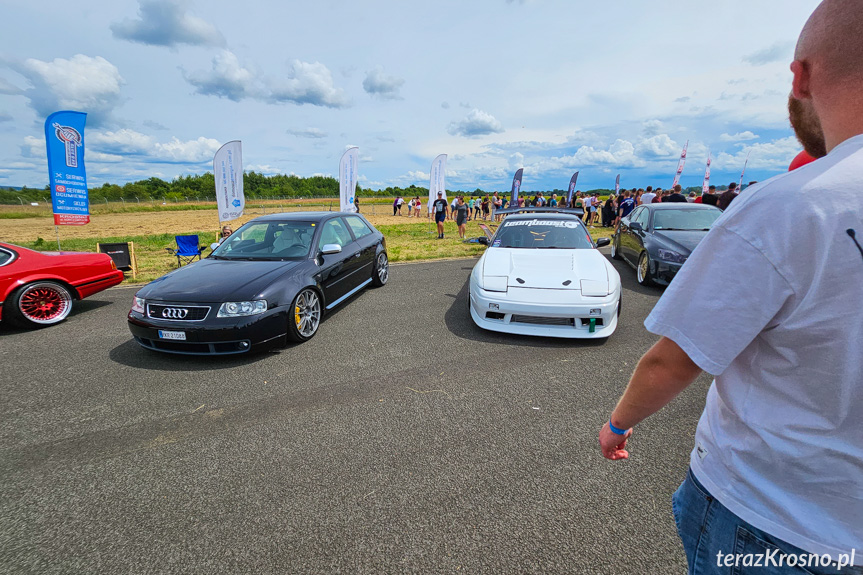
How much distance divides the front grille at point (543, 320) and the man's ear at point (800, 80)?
3615 mm

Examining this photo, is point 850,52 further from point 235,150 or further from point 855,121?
point 235,150

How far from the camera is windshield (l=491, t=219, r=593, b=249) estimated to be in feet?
18.7

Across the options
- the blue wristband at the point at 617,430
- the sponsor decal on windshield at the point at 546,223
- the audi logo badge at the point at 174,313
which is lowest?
the audi logo badge at the point at 174,313

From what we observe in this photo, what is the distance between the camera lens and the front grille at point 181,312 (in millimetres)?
3959

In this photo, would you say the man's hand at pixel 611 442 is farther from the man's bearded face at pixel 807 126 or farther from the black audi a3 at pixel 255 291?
the black audi a3 at pixel 255 291

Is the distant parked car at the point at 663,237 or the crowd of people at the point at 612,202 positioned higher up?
the crowd of people at the point at 612,202

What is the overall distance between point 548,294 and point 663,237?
3.62 meters

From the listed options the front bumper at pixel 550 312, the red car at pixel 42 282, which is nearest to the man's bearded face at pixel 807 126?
the front bumper at pixel 550 312

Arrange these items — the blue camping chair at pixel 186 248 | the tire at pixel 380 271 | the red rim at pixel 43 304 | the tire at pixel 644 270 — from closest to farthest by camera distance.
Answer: the red rim at pixel 43 304 < the tire at pixel 644 270 < the tire at pixel 380 271 < the blue camping chair at pixel 186 248

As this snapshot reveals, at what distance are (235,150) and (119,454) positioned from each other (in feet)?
37.2

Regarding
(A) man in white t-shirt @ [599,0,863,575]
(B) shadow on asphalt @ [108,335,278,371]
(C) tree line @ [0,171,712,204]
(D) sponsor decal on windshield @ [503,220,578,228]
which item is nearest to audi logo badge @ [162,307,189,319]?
(B) shadow on asphalt @ [108,335,278,371]

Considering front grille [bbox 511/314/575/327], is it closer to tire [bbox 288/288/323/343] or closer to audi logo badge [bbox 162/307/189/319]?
tire [bbox 288/288/323/343]

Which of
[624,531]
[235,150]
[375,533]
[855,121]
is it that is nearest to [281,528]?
[375,533]

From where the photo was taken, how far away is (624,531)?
1992 mm
